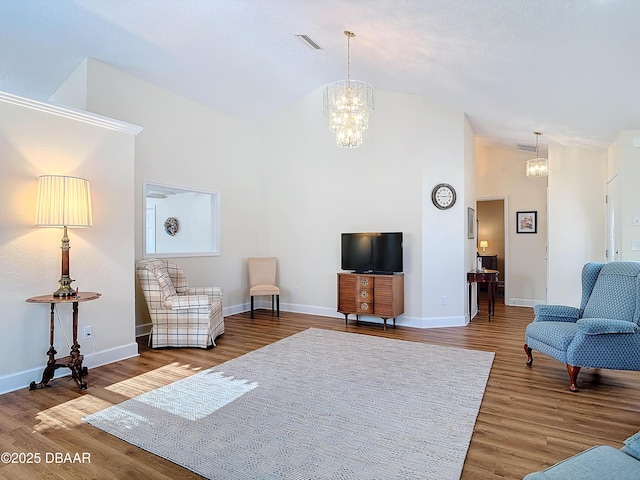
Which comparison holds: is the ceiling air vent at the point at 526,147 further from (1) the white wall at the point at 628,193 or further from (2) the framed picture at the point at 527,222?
(1) the white wall at the point at 628,193

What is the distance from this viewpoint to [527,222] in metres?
7.14

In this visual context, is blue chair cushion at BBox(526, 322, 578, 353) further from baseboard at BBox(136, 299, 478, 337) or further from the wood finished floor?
baseboard at BBox(136, 299, 478, 337)

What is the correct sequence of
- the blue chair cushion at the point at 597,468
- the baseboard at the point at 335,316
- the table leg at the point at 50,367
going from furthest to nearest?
the baseboard at the point at 335,316 < the table leg at the point at 50,367 < the blue chair cushion at the point at 597,468

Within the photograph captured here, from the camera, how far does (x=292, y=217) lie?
261 inches

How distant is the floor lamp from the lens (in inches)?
123

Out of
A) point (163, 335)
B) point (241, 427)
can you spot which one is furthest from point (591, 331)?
point (163, 335)

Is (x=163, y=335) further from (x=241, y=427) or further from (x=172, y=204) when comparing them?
(x=172, y=204)

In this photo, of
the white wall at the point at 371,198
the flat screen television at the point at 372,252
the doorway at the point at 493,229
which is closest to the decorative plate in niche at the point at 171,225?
the white wall at the point at 371,198

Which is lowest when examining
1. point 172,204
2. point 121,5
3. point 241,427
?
point 241,427

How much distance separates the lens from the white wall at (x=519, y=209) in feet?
23.1

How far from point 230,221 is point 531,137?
4.97 meters

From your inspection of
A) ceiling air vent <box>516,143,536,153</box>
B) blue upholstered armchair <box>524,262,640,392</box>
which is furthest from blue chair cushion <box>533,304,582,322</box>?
ceiling air vent <box>516,143,536,153</box>

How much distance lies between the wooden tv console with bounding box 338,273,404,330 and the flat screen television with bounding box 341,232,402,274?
0.18 metres

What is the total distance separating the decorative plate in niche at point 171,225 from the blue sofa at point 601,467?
7.16m
